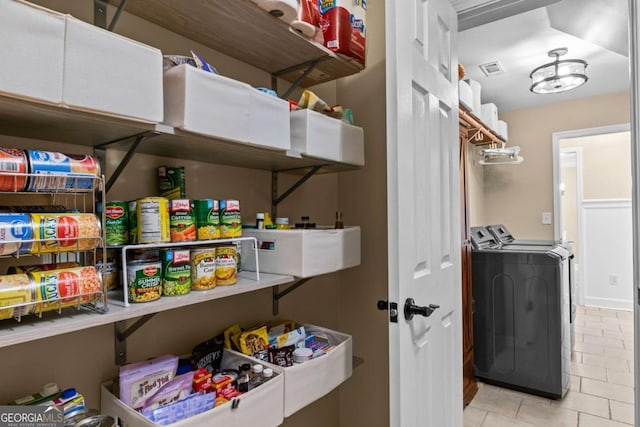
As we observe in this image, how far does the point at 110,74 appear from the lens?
71cm

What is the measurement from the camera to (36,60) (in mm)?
615

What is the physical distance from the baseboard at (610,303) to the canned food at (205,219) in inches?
212

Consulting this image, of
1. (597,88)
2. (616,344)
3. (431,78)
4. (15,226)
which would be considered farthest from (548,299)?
(15,226)

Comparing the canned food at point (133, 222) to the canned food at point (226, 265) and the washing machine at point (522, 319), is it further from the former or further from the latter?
the washing machine at point (522, 319)

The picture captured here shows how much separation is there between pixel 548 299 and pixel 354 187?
1698 mm

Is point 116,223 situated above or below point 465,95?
below

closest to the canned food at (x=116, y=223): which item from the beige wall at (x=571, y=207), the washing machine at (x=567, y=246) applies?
the washing machine at (x=567, y=246)

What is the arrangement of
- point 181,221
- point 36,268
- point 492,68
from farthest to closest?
point 492,68 < point 181,221 < point 36,268

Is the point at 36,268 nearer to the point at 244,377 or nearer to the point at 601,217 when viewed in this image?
the point at 244,377

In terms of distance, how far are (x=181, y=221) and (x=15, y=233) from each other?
35 centimetres

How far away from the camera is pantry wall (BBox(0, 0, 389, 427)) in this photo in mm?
925

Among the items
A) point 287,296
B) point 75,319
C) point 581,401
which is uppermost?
point 75,319

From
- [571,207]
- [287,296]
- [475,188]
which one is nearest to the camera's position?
[287,296]

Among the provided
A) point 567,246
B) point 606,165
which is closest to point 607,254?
point 606,165
